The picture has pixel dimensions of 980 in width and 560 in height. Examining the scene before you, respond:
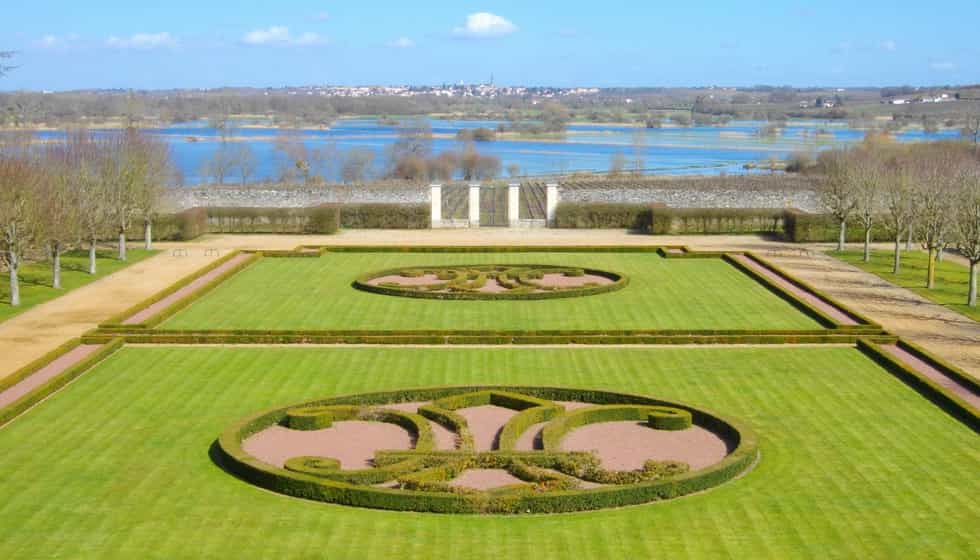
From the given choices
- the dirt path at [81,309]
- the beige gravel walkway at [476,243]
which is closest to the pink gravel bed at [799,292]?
the beige gravel walkway at [476,243]

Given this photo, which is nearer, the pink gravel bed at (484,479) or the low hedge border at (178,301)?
the pink gravel bed at (484,479)

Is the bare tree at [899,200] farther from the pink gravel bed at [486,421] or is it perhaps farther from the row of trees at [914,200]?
the pink gravel bed at [486,421]

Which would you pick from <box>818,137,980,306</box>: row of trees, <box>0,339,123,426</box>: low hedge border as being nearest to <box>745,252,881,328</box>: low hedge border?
<box>818,137,980,306</box>: row of trees

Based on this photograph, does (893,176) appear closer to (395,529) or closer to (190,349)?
(190,349)

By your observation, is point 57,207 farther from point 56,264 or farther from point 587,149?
point 587,149

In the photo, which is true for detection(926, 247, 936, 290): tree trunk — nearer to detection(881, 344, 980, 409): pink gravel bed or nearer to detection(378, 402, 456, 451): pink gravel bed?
detection(881, 344, 980, 409): pink gravel bed

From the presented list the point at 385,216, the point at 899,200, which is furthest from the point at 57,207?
the point at 899,200
